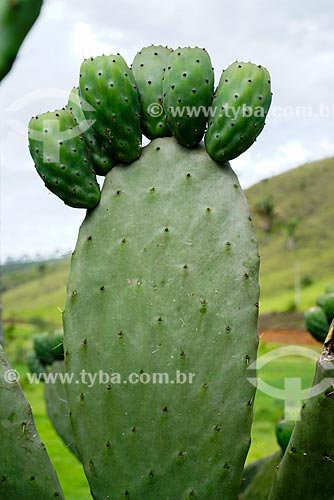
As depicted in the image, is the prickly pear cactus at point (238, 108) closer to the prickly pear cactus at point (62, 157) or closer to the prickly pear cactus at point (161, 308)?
the prickly pear cactus at point (161, 308)

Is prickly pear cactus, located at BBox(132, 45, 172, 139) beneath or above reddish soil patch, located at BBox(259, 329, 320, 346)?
above

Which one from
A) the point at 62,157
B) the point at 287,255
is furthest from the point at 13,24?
the point at 287,255

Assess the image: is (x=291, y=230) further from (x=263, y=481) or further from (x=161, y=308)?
(x=161, y=308)

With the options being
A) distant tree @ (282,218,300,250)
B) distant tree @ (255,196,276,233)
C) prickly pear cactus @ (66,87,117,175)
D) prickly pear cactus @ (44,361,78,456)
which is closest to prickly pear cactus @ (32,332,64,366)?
prickly pear cactus @ (44,361,78,456)

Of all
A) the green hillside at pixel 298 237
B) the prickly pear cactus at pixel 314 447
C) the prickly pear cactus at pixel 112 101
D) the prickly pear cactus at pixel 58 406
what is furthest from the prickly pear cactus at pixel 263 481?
the green hillside at pixel 298 237

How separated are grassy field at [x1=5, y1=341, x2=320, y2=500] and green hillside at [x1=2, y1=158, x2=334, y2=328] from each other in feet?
36.0

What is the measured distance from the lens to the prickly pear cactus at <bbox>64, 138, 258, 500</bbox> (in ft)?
5.50

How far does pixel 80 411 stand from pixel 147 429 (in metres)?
0.17

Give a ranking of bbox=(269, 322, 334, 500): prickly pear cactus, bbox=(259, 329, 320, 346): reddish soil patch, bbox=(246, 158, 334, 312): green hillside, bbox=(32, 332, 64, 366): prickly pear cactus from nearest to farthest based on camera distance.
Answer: bbox=(269, 322, 334, 500): prickly pear cactus
bbox=(32, 332, 64, 366): prickly pear cactus
bbox=(259, 329, 320, 346): reddish soil patch
bbox=(246, 158, 334, 312): green hillside

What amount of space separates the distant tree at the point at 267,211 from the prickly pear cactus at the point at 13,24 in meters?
31.7

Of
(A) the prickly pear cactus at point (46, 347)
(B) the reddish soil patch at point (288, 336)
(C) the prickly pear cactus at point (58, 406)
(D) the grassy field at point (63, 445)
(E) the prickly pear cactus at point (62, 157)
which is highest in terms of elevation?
(E) the prickly pear cactus at point (62, 157)

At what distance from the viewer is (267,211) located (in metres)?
33.1

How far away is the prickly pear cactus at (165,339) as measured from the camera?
168cm

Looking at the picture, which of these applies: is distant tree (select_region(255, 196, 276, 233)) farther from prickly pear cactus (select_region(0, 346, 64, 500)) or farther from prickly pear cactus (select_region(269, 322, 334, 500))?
prickly pear cactus (select_region(0, 346, 64, 500))
